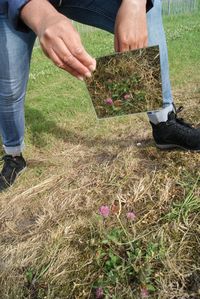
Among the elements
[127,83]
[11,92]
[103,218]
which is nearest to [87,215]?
[103,218]

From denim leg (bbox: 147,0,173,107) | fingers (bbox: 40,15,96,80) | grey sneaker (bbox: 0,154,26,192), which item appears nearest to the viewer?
fingers (bbox: 40,15,96,80)

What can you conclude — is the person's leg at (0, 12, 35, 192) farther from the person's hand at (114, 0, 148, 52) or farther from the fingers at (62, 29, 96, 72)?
the fingers at (62, 29, 96, 72)

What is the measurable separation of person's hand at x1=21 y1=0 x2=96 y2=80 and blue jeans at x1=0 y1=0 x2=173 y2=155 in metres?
0.57

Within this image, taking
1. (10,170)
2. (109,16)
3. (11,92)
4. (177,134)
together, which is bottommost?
(10,170)

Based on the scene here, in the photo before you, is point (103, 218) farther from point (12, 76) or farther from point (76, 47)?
point (12, 76)

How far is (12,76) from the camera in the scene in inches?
75.2

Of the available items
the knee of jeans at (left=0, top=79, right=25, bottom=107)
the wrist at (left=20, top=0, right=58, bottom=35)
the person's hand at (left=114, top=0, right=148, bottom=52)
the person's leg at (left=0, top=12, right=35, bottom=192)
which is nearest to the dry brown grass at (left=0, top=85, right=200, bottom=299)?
the person's leg at (left=0, top=12, right=35, bottom=192)

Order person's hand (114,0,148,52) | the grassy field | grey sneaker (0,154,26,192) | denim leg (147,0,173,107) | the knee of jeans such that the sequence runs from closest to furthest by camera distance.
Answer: the grassy field < person's hand (114,0,148,52) < denim leg (147,0,173,107) < the knee of jeans < grey sneaker (0,154,26,192)

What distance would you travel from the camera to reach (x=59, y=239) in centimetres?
156

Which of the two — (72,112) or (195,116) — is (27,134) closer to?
(72,112)

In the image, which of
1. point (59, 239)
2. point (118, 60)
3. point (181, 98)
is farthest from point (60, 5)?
point (181, 98)

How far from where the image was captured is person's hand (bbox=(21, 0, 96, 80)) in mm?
1196

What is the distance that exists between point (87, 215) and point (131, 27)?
32.1 inches

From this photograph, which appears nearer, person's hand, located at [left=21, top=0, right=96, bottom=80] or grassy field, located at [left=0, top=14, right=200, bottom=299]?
person's hand, located at [left=21, top=0, right=96, bottom=80]
